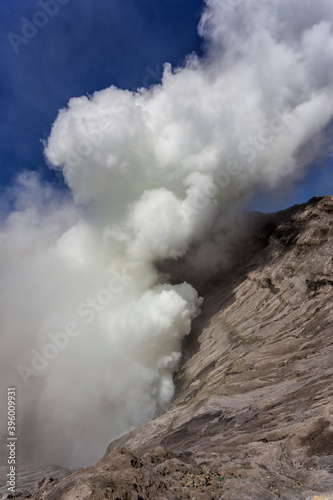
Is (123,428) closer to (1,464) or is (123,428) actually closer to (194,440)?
(1,464)

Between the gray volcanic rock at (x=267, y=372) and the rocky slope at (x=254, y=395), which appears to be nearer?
the rocky slope at (x=254, y=395)

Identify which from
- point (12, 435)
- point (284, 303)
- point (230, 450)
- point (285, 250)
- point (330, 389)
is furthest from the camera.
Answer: point (12, 435)

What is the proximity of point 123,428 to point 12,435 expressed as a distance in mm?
35296

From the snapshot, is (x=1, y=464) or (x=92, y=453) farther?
(x=92, y=453)

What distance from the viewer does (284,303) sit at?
7075cm

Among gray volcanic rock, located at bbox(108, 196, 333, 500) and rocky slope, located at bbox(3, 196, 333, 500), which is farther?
gray volcanic rock, located at bbox(108, 196, 333, 500)

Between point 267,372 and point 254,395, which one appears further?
point 267,372

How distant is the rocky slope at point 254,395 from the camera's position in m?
19.3

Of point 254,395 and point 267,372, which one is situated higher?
point 267,372

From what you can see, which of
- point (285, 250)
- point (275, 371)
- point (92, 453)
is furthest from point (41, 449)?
point (285, 250)

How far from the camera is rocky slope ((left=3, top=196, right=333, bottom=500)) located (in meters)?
19.3

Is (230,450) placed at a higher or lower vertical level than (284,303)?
lower

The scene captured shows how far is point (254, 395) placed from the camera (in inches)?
1870

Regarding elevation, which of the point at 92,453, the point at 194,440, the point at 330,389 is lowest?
the point at 330,389
